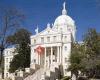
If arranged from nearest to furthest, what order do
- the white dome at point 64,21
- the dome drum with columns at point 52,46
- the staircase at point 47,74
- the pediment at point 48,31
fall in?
1. the staircase at point 47,74
2. the dome drum with columns at point 52,46
3. the pediment at point 48,31
4. the white dome at point 64,21

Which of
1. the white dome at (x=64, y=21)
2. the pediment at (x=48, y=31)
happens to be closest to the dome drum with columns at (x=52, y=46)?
the pediment at (x=48, y=31)

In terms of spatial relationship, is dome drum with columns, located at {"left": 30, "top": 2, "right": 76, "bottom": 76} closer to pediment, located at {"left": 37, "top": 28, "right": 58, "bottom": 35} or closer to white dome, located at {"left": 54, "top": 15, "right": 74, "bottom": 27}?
pediment, located at {"left": 37, "top": 28, "right": 58, "bottom": 35}

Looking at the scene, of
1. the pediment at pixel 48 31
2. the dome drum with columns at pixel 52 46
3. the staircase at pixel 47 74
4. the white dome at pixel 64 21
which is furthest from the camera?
the white dome at pixel 64 21

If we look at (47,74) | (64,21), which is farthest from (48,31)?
(47,74)

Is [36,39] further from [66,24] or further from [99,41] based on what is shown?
[99,41]

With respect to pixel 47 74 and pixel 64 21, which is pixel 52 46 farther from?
pixel 47 74

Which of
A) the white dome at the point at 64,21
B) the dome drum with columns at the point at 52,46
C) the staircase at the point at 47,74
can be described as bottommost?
the staircase at the point at 47,74

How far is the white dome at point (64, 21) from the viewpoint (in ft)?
307

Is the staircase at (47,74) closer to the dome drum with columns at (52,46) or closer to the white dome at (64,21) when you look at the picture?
→ the dome drum with columns at (52,46)

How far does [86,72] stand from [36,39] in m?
23.9

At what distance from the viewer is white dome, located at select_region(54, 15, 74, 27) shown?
3686 inches

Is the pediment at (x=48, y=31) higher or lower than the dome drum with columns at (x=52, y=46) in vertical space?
higher

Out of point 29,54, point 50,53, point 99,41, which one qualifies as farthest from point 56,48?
point 99,41

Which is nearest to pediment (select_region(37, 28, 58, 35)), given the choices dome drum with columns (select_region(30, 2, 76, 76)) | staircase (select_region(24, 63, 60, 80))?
dome drum with columns (select_region(30, 2, 76, 76))
